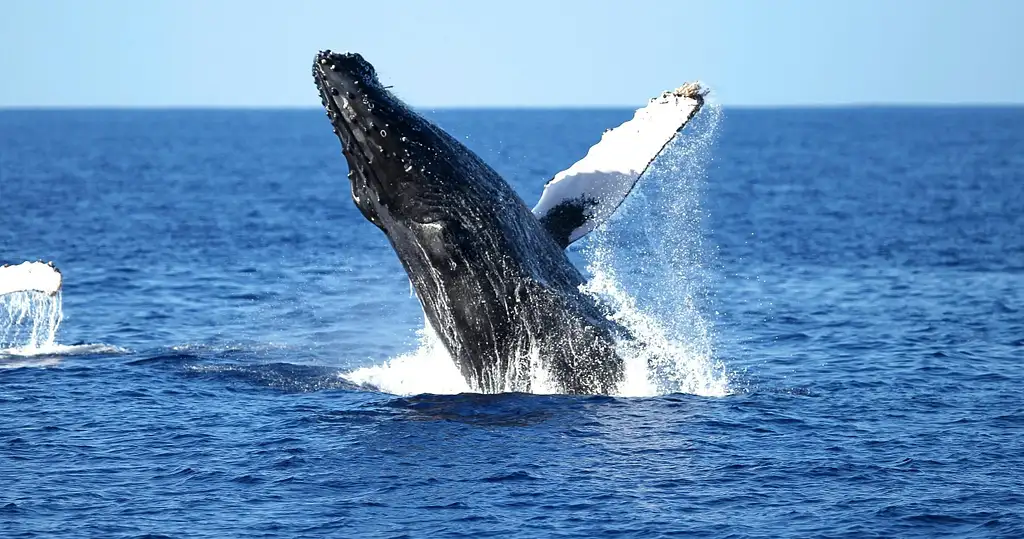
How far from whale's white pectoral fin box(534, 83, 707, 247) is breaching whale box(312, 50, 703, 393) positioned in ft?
0.05

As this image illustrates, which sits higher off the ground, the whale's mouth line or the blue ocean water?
the whale's mouth line

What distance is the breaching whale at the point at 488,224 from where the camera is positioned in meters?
13.7

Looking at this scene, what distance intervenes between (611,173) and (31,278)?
754cm

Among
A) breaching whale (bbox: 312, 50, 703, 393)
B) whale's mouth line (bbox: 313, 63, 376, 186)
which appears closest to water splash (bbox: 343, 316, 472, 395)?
breaching whale (bbox: 312, 50, 703, 393)

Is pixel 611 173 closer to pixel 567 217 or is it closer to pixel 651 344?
pixel 567 217

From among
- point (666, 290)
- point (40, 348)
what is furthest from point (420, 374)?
point (666, 290)

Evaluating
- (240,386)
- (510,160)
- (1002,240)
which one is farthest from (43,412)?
(510,160)

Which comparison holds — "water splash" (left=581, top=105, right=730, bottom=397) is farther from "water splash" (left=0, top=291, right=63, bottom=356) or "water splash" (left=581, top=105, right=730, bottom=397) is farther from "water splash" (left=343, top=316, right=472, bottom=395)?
"water splash" (left=0, top=291, right=63, bottom=356)

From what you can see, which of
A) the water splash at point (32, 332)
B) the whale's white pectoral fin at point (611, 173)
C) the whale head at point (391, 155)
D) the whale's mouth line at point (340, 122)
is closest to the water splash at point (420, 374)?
the whale's white pectoral fin at point (611, 173)

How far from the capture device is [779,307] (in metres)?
25.6

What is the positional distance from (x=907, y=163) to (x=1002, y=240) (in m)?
58.6

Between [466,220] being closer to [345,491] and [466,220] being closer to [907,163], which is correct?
[345,491]

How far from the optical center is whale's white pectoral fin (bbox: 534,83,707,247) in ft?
50.9

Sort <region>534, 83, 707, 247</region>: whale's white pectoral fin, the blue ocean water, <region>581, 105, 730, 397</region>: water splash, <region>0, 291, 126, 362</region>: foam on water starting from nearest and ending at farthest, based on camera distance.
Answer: the blue ocean water, <region>534, 83, 707, 247</region>: whale's white pectoral fin, <region>581, 105, 730, 397</region>: water splash, <region>0, 291, 126, 362</region>: foam on water
